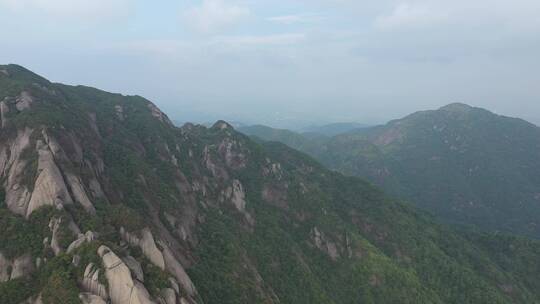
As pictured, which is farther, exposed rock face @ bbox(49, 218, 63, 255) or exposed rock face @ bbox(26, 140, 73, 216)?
exposed rock face @ bbox(26, 140, 73, 216)

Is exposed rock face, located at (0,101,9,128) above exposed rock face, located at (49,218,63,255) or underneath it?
above

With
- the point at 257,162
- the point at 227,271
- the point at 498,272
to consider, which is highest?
the point at 257,162

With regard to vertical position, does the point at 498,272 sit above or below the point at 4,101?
below

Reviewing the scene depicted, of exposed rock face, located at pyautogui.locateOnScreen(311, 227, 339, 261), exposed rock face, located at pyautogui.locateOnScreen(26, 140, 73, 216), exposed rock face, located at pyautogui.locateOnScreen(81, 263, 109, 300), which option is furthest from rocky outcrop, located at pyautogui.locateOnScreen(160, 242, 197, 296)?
exposed rock face, located at pyautogui.locateOnScreen(311, 227, 339, 261)

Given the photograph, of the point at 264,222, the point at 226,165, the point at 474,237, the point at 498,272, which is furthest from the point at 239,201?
the point at 474,237

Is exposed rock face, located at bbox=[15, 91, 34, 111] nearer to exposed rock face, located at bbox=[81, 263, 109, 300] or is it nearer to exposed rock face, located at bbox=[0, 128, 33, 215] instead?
exposed rock face, located at bbox=[0, 128, 33, 215]

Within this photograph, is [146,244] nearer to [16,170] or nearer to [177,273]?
[177,273]

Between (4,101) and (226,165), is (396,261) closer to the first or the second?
(226,165)
